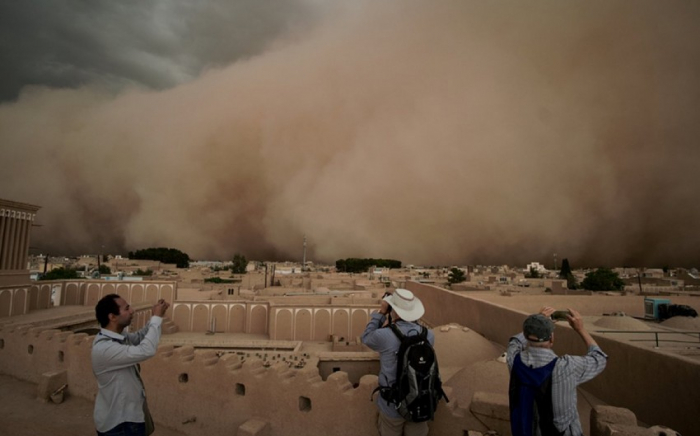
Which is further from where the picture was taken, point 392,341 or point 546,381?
point 392,341

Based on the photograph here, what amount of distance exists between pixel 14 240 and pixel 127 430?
15.3 m

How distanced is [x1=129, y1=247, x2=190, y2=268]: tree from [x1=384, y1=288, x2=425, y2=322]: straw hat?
66.9 meters

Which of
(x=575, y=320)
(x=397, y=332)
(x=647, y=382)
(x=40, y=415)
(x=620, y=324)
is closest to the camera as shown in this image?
(x=575, y=320)

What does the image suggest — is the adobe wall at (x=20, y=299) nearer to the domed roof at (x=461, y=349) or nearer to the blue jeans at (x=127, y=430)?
the domed roof at (x=461, y=349)

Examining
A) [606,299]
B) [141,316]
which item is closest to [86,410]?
[141,316]

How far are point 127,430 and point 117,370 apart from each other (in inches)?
14.7

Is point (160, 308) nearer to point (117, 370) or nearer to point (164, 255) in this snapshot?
point (117, 370)

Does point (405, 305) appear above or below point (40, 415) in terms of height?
above

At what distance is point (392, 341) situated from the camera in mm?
2637

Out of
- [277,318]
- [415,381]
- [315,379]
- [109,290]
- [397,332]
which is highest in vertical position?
[397,332]

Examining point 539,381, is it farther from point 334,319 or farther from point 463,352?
point 334,319

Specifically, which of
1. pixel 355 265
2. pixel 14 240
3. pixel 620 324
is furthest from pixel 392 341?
pixel 355 265

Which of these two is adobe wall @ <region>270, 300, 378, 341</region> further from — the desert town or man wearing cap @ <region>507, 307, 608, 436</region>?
man wearing cap @ <region>507, 307, 608, 436</region>

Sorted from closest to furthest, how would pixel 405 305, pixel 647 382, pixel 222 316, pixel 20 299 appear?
pixel 405 305, pixel 647 382, pixel 20 299, pixel 222 316
